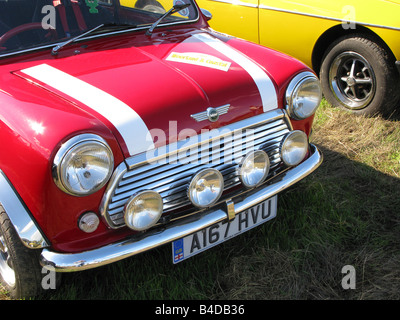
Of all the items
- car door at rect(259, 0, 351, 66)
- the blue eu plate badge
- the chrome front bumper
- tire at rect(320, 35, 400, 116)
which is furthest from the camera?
car door at rect(259, 0, 351, 66)

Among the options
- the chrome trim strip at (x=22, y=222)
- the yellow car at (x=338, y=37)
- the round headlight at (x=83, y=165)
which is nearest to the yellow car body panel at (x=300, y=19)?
the yellow car at (x=338, y=37)

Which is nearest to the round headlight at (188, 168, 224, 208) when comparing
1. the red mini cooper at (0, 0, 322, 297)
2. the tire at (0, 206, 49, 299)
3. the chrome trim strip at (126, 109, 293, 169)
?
the red mini cooper at (0, 0, 322, 297)

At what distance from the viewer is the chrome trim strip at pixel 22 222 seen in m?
2.07

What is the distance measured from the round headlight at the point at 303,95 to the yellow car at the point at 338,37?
1441 mm

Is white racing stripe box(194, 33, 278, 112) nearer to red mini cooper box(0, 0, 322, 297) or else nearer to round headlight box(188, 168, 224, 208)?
red mini cooper box(0, 0, 322, 297)

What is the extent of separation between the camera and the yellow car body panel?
12.7 feet

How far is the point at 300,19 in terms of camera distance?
4254mm

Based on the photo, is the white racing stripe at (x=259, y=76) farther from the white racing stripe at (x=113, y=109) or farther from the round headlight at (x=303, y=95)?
the white racing stripe at (x=113, y=109)

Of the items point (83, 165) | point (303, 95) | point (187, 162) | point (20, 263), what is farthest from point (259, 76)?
point (20, 263)

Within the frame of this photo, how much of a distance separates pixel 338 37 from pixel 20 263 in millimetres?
3277

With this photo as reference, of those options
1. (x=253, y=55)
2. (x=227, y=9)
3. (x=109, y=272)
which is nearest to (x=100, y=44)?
(x=253, y=55)

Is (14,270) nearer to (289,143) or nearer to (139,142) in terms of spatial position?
(139,142)

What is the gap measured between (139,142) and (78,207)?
1.24 ft

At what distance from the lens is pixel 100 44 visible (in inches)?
109
